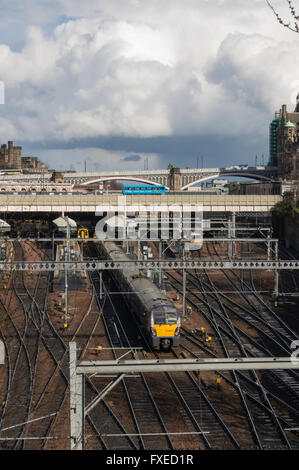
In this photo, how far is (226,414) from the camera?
16.3 metres

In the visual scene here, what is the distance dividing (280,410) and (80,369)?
10267mm

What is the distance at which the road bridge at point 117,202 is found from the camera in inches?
2127

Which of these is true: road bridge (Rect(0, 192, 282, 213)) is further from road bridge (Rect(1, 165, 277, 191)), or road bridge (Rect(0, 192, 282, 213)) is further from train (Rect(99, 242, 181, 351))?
road bridge (Rect(1, 165, 277, 191))

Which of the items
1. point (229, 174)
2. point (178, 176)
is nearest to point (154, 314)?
point (178, 176)

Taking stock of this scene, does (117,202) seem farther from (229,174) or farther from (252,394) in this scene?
(229,174)

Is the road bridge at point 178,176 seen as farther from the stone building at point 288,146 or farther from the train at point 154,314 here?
the train at point 154,314

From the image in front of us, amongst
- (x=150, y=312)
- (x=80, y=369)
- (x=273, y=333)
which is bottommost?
(x=273, y=333)

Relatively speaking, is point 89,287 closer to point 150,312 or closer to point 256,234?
point 150,312

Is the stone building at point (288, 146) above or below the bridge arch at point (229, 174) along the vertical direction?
above

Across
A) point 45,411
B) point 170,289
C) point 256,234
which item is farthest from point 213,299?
point 256,234

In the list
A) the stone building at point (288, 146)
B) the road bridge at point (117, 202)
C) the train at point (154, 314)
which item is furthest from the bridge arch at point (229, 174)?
the train at point (154, 314)

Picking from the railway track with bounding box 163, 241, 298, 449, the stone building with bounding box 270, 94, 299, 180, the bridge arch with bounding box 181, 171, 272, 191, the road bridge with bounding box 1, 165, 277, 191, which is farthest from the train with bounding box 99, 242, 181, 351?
the bridge arch with bounding box 181, 171, 272, 191
